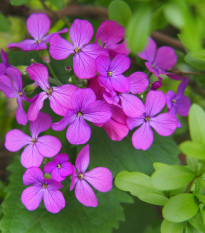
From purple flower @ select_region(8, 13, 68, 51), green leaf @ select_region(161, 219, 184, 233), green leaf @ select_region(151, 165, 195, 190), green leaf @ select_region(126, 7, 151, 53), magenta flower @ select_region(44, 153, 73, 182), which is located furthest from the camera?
purple flower @ select_region(8, 13, 68, 51)

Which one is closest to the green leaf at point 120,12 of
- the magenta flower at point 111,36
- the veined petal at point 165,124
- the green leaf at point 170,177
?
the magenta flower at point 111,36

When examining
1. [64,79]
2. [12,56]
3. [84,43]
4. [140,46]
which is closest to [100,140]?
[64,79]

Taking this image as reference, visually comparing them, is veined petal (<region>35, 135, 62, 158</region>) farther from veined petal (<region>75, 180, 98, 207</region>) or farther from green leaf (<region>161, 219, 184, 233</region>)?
green leaf (<region>161, 219, 184, 233</region>)

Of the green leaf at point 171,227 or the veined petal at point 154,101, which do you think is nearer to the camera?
the green leaf at point 171,227

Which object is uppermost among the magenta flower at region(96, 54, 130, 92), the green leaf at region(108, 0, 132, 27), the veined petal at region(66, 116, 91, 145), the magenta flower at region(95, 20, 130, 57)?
the green leaf at region(108, 0, 132, 27)

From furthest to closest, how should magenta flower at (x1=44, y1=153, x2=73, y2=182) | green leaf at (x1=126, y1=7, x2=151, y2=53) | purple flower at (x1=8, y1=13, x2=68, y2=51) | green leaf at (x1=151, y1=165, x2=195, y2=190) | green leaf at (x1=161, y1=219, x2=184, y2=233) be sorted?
purple flower at (x1=8, y1=13, x2=68, y2=51)
magenta flower at (x1=44, y1=153, x2=73, y2=182)
green leaf at (x1=161, y1=219, x2=184, y2=233)
green leaf at (x1=151, y1=165, x2=195, y2=190)
green leaf at (x1=126, y1=7, x2=151, y2=53)

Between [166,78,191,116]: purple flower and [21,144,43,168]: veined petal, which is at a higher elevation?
[166,78,191,116]: purple flower

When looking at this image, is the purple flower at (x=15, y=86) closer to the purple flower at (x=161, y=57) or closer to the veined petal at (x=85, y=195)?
the veined petal at (x=85, y=195)

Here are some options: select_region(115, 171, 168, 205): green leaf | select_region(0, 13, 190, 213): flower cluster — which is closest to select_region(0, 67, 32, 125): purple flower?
select_region(0, 13, 190, 213): flower cluster
